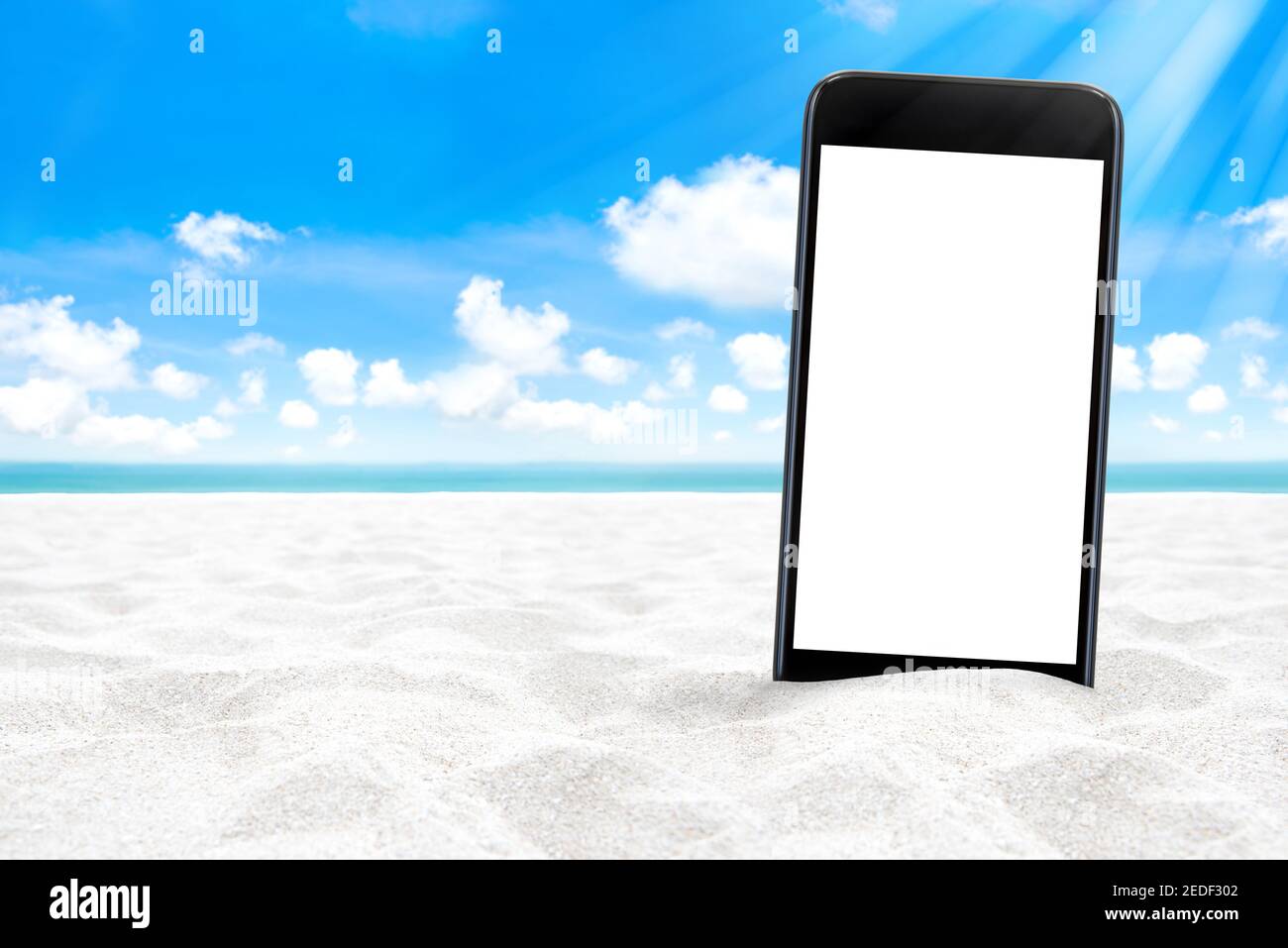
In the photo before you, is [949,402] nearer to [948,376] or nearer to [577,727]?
[948,376]

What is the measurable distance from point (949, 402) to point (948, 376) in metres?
0.04

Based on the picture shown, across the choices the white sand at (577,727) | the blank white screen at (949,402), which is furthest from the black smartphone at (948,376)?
the white sand at (577,727)

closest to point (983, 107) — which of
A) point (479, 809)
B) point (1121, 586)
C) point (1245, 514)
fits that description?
point (479, 809)

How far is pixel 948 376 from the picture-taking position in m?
1.50

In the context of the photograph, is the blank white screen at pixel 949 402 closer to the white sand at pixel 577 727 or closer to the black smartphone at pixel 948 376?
the black smartphone at pixel 948 376

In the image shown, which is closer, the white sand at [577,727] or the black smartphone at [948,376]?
the white sand at [577,727]

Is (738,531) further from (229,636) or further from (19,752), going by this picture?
(19,752)

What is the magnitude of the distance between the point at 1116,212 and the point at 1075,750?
91cm

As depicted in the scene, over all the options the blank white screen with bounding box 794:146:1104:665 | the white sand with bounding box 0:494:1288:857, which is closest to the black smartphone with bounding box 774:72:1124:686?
the blank white screen with bounding box 794:146:1104:665

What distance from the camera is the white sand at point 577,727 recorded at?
3.05 feet

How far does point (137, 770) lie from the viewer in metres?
1.12

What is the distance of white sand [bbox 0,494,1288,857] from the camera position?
0.93 meters

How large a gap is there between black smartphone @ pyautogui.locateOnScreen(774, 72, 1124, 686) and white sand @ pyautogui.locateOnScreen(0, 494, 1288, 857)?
140mm

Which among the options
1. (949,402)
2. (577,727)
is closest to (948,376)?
(949,402)
